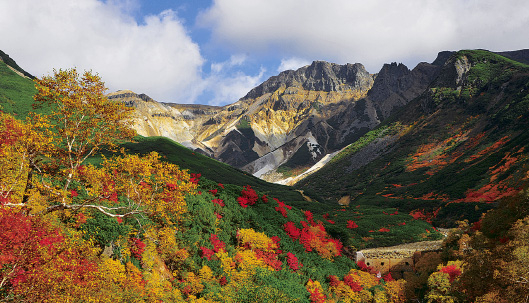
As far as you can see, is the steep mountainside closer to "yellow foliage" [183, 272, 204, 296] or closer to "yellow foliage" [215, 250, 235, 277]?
"yellow foliage" [215, 250, 235, 277]

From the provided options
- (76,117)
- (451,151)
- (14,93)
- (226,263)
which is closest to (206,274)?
(226,263)

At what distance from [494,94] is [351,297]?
161 meters

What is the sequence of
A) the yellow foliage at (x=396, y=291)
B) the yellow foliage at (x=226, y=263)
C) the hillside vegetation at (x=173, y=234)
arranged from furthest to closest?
1. the yellow foliage at (x=396, y=291)
2. the yellow foliage at (x=226, y=263)
3. the hillside vegetation at (x=173, y=234)

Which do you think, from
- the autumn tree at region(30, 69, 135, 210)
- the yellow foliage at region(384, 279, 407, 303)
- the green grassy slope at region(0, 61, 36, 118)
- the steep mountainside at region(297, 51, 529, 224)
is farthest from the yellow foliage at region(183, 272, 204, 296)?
the green grassy slope at region(0, 61, 36, 118)

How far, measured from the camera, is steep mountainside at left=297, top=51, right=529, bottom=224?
→ 82562mm

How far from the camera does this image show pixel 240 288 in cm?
2305

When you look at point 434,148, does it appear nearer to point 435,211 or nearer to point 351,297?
point 435,211

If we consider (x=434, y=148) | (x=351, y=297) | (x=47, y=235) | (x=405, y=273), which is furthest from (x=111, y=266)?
(x=434, y=148)

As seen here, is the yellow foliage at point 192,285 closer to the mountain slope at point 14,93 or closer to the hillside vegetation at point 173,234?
the hillside vegetation at point 173,234

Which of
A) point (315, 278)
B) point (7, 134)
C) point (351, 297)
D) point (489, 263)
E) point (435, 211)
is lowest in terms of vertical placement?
point (435, 211)

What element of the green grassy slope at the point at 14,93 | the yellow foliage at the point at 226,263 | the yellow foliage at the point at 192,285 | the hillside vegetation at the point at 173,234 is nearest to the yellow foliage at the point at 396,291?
the hillside vegetation at the point at 173,234

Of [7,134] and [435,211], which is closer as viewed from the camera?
[7,134]

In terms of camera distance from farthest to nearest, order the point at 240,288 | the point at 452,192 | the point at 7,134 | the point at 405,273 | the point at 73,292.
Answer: the point at 452,192 → the point at 405,273 → the point at 240,288 → the point at 7,134 → the point at 73,292

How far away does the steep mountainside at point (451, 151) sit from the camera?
82.6 meters
